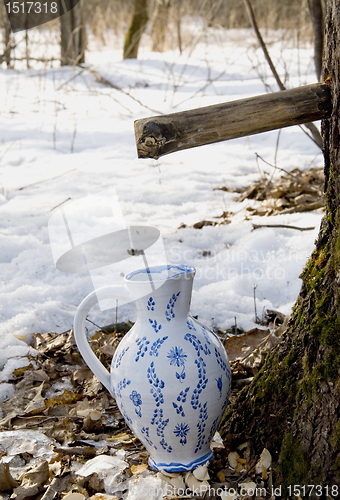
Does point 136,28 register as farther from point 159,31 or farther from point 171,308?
point 171,308

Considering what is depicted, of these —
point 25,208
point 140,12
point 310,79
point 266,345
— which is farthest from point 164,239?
point 140,12

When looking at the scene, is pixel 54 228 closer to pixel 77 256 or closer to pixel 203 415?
pixel 77 256

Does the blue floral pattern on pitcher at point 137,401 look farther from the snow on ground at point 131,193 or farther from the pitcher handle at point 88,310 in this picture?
the snow on ground at point 131,193

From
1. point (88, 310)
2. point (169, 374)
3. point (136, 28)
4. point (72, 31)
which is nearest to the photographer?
point (169, 374)

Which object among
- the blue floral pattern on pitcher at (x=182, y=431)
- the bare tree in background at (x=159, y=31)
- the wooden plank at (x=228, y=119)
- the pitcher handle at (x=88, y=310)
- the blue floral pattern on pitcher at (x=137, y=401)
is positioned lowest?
the blue floral pattern on pitcher at (x=182, y=431)

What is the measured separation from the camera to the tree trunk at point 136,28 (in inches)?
366

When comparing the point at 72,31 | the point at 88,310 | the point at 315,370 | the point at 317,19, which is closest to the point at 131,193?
the point at 317,19

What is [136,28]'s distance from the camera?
9.64m

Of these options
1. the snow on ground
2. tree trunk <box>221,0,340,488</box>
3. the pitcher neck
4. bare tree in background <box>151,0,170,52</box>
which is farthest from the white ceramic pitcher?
bare tree in background <box>151,0,170,52</box>

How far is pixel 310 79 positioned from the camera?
7160 mm

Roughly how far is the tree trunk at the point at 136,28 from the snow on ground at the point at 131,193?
3.30 ft

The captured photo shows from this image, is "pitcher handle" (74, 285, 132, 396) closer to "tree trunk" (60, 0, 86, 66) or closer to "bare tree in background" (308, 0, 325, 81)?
"bare tree in background" (308, 0, 325, 81)

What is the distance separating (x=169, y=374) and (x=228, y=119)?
0.71 meters

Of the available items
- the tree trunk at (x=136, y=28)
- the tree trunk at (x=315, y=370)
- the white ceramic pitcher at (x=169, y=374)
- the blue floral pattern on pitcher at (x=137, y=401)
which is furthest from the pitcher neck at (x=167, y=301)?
the tree trunk at (x=136, y=28)
